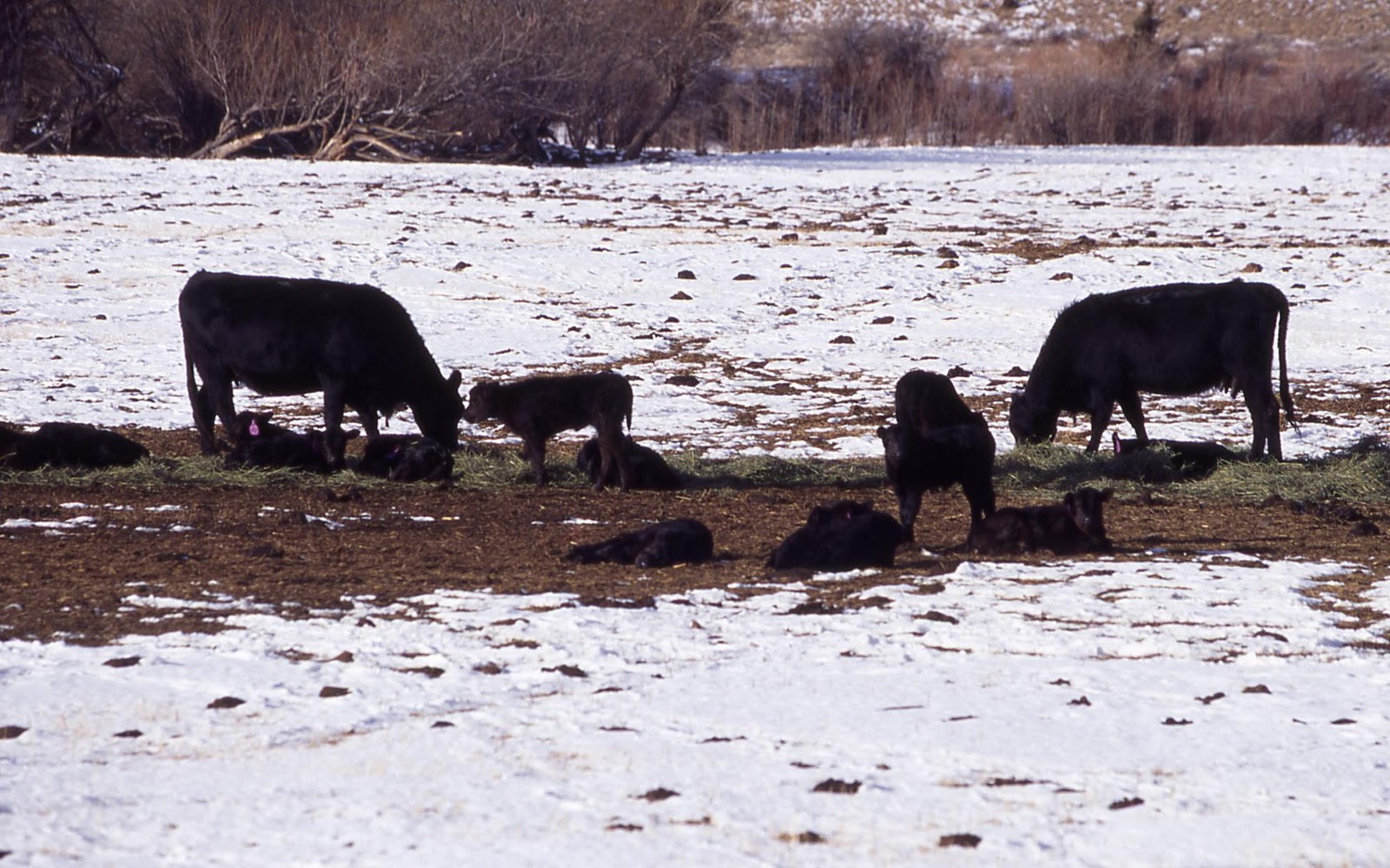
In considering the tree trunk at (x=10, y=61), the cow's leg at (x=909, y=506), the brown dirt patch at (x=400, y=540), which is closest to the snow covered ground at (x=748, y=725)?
the brown dirt patch at (x=400, y=540)

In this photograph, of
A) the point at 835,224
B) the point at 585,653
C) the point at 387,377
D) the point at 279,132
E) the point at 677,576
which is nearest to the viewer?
the point at 585,653

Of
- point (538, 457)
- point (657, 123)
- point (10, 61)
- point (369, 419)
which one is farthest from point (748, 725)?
point (657, 123)

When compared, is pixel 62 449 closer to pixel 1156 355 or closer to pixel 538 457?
pixel 538 457

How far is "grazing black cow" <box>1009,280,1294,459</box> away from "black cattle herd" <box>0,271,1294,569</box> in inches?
0.4

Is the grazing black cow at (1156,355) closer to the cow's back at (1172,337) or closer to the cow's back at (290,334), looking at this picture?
the cow's back at (1172,337)

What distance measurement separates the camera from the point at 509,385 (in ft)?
35.3

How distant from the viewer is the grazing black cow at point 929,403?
1040 cm

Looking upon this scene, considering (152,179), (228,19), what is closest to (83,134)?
(228,19)

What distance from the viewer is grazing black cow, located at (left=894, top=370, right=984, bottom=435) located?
34.1 ft

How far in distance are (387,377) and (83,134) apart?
28912 millimetres

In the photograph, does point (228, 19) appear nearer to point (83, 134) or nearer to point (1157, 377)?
point (83, 134)

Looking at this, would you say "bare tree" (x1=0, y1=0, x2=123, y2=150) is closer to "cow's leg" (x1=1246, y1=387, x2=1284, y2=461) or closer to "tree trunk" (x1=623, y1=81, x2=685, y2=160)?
"tree trunk" (x1=623, y1=81, x2=685, y2=160)

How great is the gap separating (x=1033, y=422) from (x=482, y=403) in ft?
13.8

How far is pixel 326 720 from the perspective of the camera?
5.15 metres
